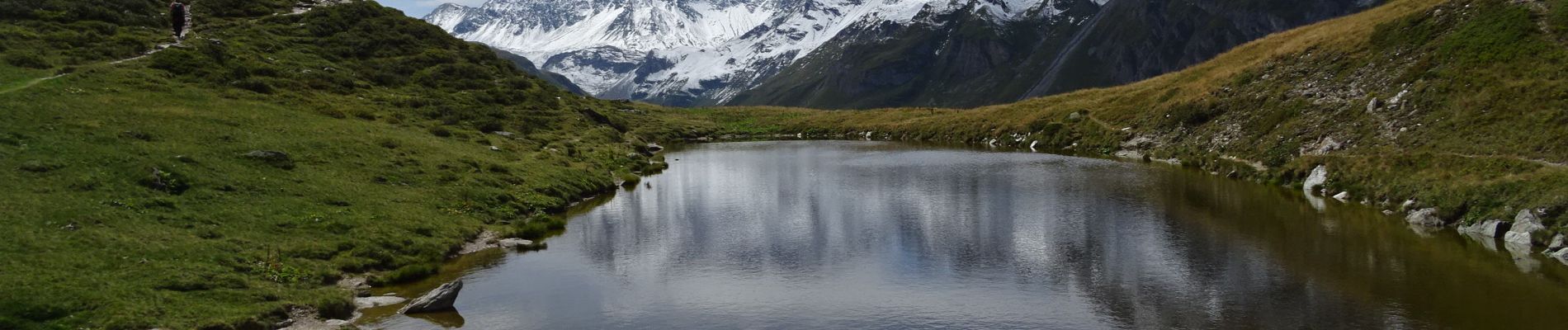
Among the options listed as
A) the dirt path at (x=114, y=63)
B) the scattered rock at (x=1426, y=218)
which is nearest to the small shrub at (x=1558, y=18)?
the scattered rock at (x=1426, y=218)

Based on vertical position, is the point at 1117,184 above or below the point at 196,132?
below

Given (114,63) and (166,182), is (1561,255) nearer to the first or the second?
(166,182)

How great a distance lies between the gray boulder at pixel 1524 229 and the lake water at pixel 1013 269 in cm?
67

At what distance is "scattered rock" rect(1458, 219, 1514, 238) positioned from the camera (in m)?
33.0

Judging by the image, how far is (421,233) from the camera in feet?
123

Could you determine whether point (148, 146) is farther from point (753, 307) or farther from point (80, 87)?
point (753, 307)

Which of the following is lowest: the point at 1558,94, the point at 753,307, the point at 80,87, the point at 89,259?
the point at 753,307

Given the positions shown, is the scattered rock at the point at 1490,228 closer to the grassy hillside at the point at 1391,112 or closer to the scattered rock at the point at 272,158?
the grassy hillside at the point at 1391,112

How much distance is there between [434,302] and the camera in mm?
27516

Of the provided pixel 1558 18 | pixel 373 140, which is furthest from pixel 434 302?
pixel 1558 18

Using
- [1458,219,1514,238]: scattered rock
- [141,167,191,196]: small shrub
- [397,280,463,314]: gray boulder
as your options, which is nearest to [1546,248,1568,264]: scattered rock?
[1458,219,1514,238]: scattered rock

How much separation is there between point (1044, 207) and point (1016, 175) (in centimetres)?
1764

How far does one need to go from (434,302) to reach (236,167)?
18.9 metres

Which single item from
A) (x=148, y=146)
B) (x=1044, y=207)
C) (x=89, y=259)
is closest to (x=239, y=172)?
(x=148, y=146)
